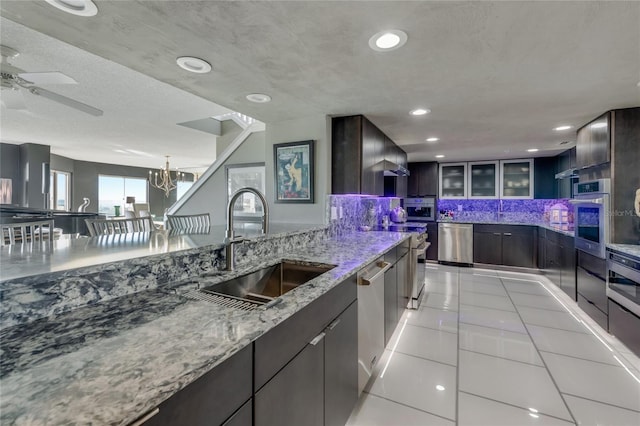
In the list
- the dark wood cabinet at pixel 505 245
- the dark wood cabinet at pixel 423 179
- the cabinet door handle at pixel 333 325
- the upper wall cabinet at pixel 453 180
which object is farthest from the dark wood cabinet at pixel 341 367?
the upper wall cabinet at pixel 453 180

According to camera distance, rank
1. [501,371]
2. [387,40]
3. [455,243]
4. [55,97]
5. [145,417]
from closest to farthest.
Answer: [145,417] < [387,40] < [501,371] < [55,97] < [455,243]

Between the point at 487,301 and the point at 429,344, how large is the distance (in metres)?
1.59

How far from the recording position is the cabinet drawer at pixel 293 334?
0.90 meters

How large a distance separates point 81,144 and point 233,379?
7572 millimetres

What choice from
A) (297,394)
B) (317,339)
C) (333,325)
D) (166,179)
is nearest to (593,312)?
(333,325)

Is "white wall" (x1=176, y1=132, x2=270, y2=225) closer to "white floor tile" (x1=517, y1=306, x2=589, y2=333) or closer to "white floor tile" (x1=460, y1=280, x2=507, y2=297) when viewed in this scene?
"white floor tile" (x1=460, y1=280, x2=507, y2=297)

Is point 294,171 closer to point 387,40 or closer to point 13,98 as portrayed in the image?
point 387,40

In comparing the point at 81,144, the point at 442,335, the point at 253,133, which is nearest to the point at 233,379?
the point at 442,335

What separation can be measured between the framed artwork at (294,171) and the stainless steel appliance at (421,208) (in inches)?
148

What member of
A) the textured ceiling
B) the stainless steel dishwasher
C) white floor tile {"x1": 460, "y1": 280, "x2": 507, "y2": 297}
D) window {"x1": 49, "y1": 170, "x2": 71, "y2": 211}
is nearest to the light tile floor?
white floor tile {"x1": 460, "y1": 280, "x2": 507, "y2": 297}

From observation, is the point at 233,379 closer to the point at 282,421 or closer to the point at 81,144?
the point at 282,421

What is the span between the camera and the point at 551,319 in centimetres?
303

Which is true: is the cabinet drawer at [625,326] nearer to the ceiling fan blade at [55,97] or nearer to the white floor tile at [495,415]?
the white floor tile at [495,415]

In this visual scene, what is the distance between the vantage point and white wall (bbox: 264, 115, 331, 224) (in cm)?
286
